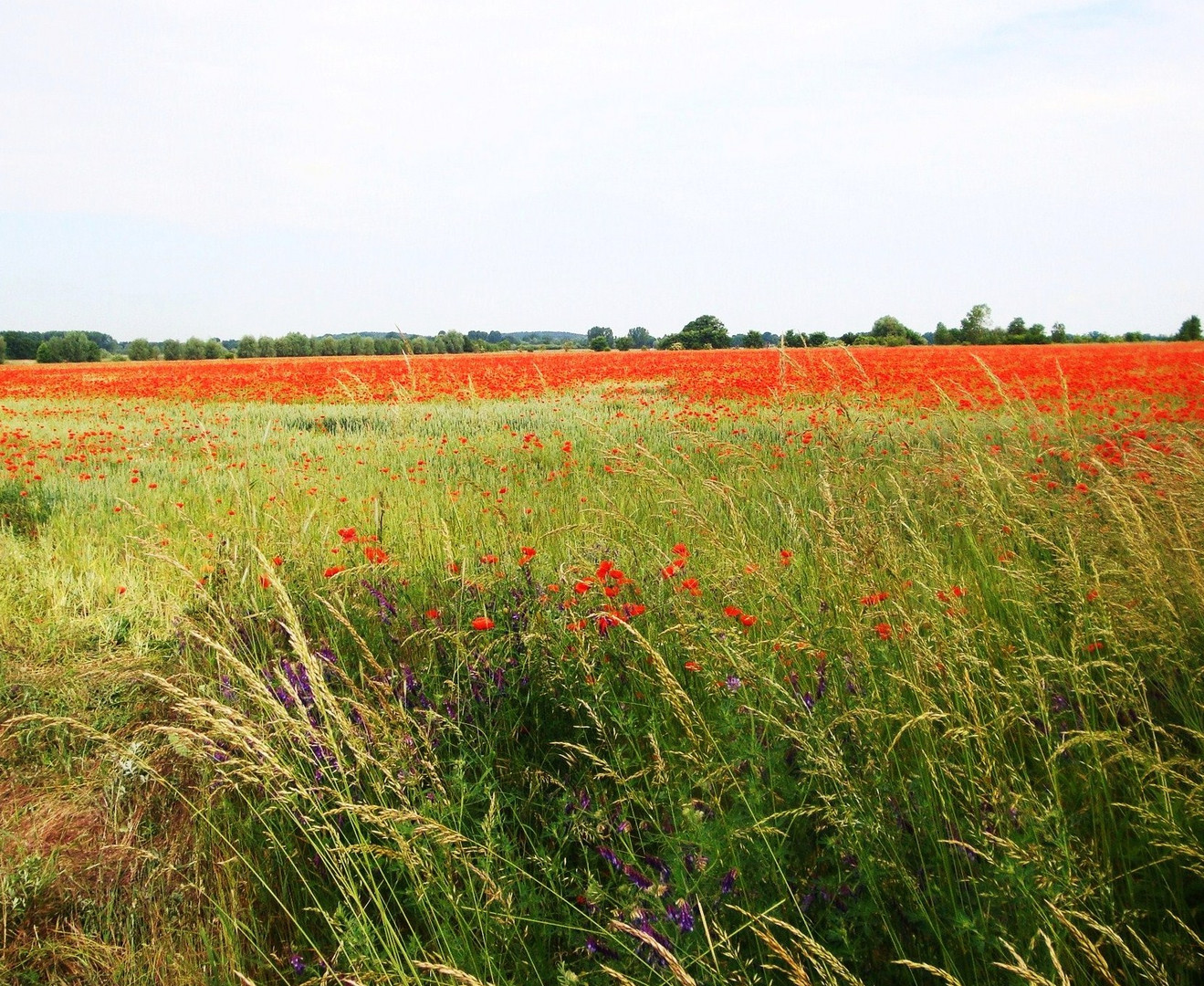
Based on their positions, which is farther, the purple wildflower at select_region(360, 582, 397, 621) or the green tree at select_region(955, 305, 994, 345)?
the green tree at select_region(955, 305, 994, 345)

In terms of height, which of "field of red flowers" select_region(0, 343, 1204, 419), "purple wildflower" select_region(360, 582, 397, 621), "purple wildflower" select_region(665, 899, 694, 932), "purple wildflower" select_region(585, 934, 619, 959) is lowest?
"purple wildflower" select_region(585, 934, 619, 959)

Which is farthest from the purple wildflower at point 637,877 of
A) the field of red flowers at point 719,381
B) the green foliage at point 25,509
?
the field of red flowers at point 719,381

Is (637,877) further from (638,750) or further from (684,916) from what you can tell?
(638,750)

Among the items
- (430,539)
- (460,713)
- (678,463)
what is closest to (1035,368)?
(678,463)

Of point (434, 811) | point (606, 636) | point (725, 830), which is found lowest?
point (434, 811)

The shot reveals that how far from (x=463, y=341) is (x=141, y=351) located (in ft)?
65.9

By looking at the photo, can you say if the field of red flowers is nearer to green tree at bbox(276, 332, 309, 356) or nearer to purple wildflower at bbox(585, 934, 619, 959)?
purple wildflower at bbox(585, 934, 619, 959)

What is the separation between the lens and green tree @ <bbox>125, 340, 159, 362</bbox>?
150 ft

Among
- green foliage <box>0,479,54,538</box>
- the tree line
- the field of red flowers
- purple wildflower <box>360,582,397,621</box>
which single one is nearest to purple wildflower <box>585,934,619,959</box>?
purple wildflower <box>360,582,397,621</box>

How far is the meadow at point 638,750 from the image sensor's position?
1.37 metres

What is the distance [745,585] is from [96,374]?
93.3 feet

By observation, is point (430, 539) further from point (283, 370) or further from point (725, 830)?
point (283, 370)

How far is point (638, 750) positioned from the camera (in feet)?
6.14

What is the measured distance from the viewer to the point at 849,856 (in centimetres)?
151
